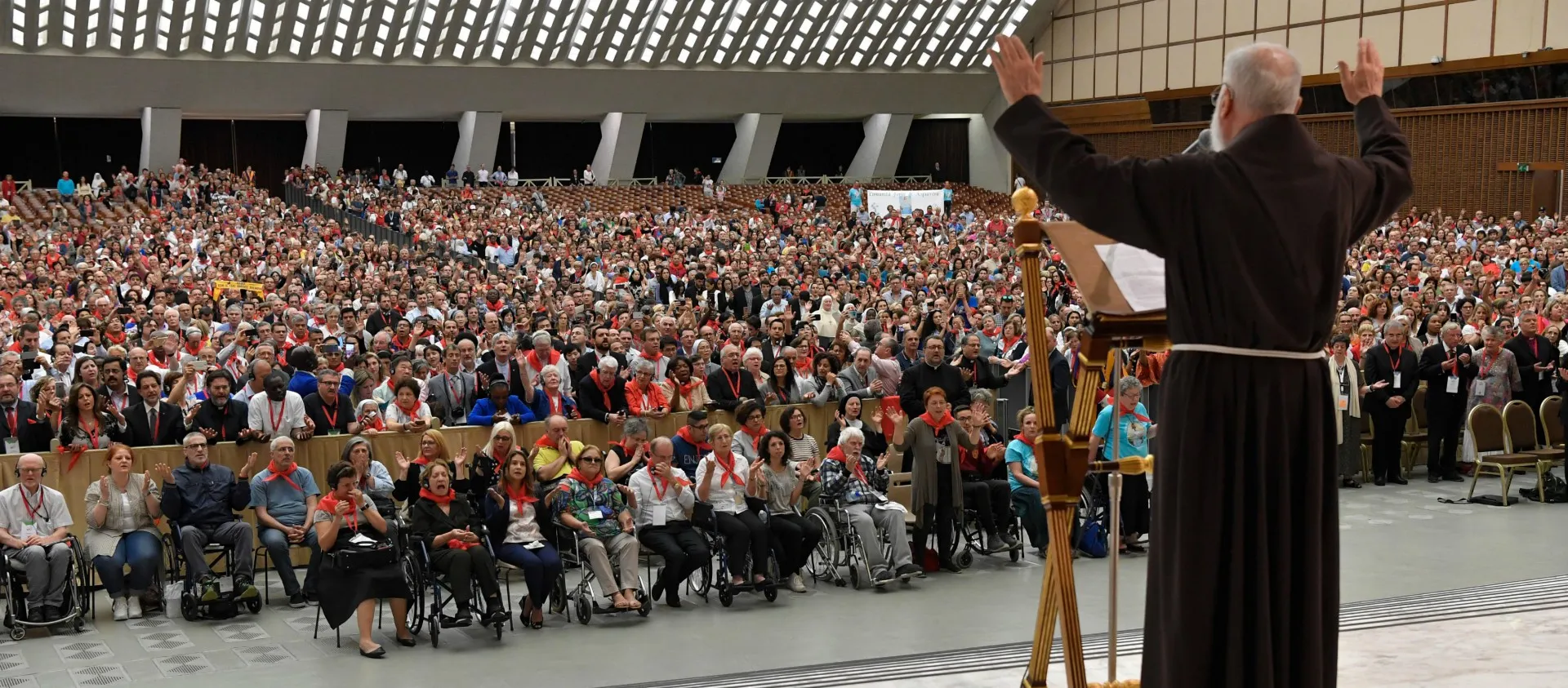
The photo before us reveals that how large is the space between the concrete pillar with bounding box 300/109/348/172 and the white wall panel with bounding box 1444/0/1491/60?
26.6m

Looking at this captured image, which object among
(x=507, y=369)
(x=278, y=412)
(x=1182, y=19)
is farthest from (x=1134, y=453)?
(x=1182, y=19)

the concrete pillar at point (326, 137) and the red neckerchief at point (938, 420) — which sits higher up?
the concrete pillar at point (326, 137)

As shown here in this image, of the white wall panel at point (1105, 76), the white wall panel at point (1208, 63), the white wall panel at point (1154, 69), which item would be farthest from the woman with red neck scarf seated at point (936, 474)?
the white wall panel at point (1105, 76)

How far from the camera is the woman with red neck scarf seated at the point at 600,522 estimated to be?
8.02 metres

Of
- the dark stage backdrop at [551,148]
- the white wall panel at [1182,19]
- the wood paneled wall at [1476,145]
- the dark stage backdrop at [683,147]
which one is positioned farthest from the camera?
the dark stage backdrop at [683,147]

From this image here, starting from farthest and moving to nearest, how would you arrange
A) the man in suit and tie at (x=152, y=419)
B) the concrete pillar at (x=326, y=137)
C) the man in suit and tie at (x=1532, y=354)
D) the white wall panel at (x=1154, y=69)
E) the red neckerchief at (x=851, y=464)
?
the white wall panel at (x=1154, y=69)
the concrete pillar at (x=326, y=137)
the man in suit and tie at (x=1532, y=354)
the red neckerchief at (x=851, y=464)
the man in suit and tie at (x=152, y=419)

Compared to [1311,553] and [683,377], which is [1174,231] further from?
[683,377]

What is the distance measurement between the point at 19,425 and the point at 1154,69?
104 feet

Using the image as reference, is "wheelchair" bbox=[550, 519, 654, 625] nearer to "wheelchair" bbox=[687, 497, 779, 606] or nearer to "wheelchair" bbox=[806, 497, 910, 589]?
"wheelchair" bbox=[687, 497, 779, 606]

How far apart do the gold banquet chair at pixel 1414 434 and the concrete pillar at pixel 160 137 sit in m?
30.1

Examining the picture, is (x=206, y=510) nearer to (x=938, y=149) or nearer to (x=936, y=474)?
(x=936, y=474)

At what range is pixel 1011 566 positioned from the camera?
920 cm

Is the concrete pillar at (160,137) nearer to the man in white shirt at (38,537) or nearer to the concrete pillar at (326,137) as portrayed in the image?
the concrete pillar at (326,137)

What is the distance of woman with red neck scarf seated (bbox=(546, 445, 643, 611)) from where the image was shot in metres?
8.02
